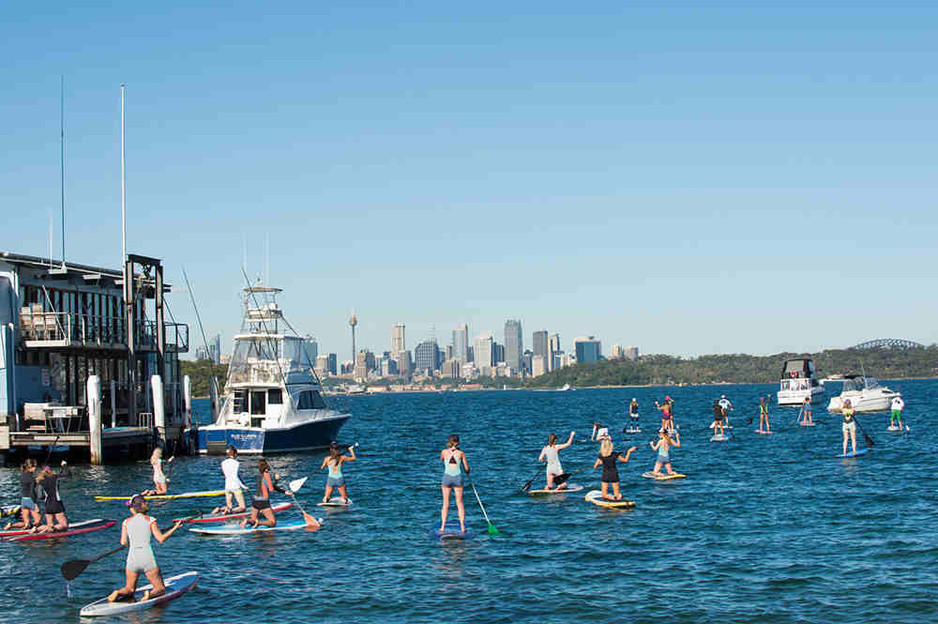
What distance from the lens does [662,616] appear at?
16.8m

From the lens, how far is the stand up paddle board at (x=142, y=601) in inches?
674

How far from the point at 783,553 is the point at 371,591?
8.82m

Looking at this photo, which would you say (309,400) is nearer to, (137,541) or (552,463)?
(552,463)

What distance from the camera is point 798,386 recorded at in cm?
8812

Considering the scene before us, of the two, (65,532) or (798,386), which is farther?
(798,386)

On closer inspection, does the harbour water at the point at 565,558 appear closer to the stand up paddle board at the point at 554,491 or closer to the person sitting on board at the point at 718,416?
the stand up paddle board at the point at 554,491

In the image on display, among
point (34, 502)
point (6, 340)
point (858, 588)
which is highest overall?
point (6, 340)

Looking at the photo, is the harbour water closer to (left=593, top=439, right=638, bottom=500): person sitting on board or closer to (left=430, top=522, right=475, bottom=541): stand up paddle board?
(left=430, top=522, right=475, bottom=541): stand up paddle board

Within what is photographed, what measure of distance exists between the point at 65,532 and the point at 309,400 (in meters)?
27.2

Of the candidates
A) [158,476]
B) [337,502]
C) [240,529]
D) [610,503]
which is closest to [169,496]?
[158,476]

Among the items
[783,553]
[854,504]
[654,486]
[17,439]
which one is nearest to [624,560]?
[783,553]

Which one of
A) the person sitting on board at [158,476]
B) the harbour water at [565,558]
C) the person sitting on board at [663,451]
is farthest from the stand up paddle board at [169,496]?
the person sitting on board at [663,451]

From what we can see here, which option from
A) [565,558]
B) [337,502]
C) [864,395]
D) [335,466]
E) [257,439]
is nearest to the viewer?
[565,558]

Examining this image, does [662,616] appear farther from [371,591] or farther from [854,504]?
[854,504]
